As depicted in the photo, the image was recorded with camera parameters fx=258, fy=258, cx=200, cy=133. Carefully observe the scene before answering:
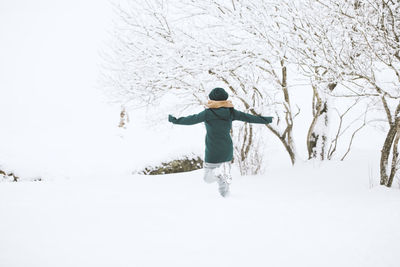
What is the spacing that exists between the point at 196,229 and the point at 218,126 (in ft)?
4.67

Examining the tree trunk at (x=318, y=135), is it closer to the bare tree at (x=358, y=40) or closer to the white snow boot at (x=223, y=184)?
the bare tree at (x=358, y=40)

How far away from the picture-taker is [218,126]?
338cm

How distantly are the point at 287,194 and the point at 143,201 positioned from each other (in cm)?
218

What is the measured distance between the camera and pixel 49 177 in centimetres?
726

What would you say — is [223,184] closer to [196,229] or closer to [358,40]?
[196,229]

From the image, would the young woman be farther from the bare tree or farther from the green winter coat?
the bare tree

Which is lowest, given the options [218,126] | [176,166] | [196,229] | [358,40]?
[196,229]

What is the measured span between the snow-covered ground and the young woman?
16.4 inches

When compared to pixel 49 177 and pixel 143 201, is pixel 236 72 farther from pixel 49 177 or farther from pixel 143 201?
pixel 49 177

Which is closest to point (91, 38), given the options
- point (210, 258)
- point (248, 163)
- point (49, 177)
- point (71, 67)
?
point (71, 67)

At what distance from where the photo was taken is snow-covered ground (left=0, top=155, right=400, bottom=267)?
1.90 meters

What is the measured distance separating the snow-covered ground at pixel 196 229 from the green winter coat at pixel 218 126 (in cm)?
60

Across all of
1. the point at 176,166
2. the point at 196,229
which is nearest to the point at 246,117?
the point at 196,229

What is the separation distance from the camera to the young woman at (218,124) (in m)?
3.32
